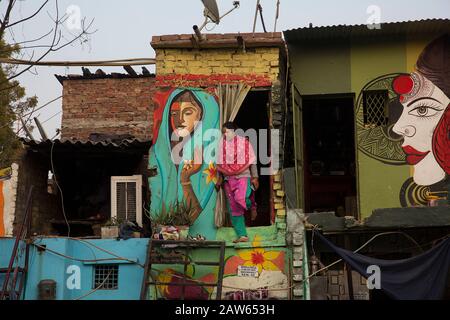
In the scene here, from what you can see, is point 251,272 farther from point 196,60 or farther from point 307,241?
point 196,60

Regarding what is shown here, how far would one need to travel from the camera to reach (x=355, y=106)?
1320 centimetres

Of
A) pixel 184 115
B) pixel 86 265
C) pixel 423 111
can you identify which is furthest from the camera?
pixel 423 111

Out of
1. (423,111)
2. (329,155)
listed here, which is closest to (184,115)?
(423,111)

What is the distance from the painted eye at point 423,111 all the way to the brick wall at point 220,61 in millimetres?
2799

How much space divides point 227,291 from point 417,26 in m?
6.10

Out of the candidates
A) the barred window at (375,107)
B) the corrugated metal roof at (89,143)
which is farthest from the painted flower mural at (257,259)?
the barred window at (375,107)

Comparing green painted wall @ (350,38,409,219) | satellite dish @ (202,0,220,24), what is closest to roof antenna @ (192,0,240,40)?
satellite dish @ (202,0,220,24)

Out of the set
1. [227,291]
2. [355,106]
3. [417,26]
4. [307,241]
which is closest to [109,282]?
[227,291]

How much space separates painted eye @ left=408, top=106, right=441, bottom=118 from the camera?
12844 mm

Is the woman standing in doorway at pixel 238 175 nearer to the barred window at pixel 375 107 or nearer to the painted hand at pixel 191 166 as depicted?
the painted hand at pixel 191 166

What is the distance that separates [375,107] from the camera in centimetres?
1329

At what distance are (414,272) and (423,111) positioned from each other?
3.27 metres

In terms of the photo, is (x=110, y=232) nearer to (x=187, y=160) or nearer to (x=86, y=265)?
(x=86, y=265)

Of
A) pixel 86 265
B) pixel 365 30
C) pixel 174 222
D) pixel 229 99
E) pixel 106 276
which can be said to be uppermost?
pixel 365 30
